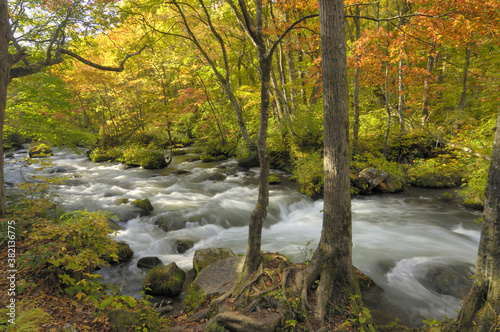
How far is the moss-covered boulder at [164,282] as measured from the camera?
18.2 feet

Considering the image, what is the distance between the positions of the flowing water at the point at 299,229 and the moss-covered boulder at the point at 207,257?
2.50 ft

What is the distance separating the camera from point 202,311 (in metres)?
4.27

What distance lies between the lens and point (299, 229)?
9.20 m

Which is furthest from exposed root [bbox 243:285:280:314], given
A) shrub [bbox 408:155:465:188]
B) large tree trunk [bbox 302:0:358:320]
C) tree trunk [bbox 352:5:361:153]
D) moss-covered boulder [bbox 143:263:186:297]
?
shrub [bbox 408:155:465:188]

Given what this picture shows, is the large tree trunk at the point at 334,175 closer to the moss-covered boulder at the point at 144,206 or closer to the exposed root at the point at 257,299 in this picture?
the exposed root at the point at 257,299

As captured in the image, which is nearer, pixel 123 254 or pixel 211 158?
pixel 123 254

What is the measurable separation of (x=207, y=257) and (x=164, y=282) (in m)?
1.08

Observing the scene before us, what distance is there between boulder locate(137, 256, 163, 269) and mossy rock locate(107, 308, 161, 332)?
2939mm

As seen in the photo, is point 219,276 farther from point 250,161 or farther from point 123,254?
point 250,161

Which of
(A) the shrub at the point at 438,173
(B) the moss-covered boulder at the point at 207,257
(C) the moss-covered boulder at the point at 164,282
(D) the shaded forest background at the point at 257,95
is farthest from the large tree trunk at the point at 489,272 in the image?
(A) the shrub at the point at 438,173

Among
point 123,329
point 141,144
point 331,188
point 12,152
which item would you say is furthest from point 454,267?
point 12,152

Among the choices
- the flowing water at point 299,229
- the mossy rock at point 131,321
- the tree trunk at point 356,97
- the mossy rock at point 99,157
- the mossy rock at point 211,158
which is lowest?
the flowing water at point 299,229

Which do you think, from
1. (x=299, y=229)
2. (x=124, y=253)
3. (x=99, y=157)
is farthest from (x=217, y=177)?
(x=99, y=157)

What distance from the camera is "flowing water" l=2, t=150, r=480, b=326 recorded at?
5.69m
